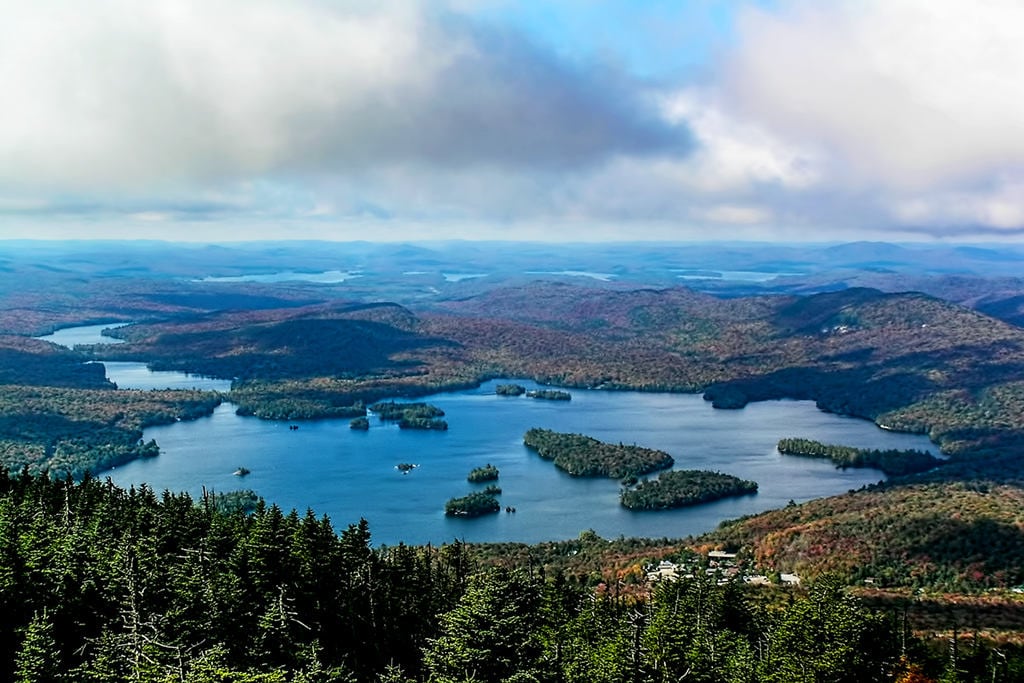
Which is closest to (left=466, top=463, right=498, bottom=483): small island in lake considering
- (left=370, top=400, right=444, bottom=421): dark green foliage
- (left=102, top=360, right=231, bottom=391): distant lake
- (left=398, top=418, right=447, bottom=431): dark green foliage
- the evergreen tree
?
(left=398, top=418, right=447, bottom=431): dark green foliage

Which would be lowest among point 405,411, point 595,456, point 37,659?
point 595,456

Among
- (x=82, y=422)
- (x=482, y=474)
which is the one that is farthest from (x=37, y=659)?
(x=82, y=422)

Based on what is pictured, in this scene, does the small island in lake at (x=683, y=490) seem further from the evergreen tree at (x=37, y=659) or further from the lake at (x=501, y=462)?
the evergreen tree at (x=37, y=659)

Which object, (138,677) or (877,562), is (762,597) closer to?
(877,562)

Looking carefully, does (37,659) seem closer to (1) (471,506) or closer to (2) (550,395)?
(1) (471,506)

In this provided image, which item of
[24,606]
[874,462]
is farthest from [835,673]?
[874,462]

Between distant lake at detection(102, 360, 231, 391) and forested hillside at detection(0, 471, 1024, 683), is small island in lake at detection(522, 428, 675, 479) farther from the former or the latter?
distant lake at detection(102, 360, 231, 391)

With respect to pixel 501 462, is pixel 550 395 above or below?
above
